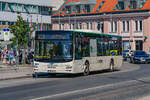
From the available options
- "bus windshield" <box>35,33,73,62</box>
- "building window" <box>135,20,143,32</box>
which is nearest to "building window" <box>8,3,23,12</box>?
"building window" <box>135,20,143,32</box>

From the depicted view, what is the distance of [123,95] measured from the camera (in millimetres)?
14891

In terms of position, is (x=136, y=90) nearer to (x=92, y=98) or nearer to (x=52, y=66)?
(x=92, y=98)

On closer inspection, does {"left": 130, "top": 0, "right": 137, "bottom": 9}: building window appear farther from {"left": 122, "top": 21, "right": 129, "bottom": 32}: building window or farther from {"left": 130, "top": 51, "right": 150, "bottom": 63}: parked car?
{"left": 130, "top": 51, "right": 150, "bottom": 63}: parked car

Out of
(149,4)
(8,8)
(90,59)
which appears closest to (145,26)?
(149,4)

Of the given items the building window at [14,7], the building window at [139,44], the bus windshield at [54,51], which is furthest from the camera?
the building window at [139,44]

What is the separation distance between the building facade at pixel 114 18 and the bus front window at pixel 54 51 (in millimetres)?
53672

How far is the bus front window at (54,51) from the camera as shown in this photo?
995 inches

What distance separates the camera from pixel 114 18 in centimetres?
8312

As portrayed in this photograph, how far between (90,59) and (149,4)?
52517 mm

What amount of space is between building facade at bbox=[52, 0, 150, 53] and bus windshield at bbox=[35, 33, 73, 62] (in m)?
53.7

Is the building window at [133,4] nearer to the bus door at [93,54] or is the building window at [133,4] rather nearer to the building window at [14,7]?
the building window at [14,7]

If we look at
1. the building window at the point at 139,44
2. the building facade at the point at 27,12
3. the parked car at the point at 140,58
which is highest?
the building facade at the point at 27,12

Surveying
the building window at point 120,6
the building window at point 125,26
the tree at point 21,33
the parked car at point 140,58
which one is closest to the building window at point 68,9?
the building window at point 120,6

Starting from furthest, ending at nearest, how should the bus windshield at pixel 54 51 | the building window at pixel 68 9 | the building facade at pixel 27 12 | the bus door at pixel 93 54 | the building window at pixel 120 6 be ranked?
1. the building window at pixel 68 9
2. the building window at pixel 120 6
3. the building facade at pixel 27 12
4. the bus door at pixel 93 54
5. the bus windshield at pixel 54 51
